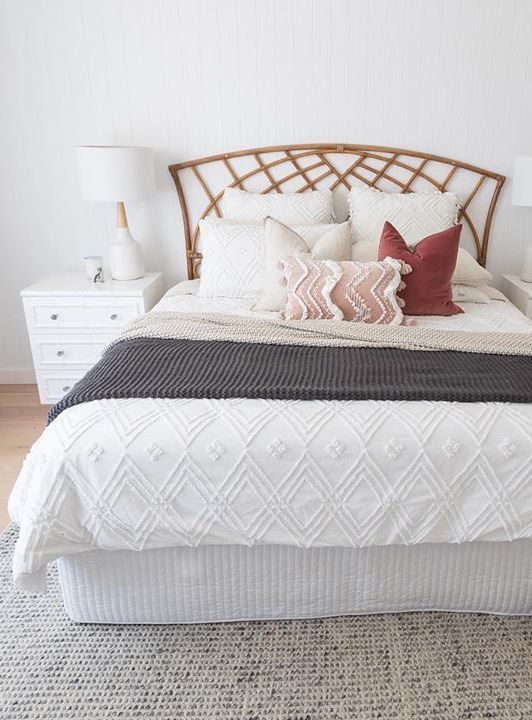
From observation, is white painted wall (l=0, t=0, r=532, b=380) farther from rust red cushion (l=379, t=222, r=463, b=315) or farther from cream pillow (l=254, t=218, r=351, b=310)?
rust red cushion (l=379, t=222, r=463, b=315)

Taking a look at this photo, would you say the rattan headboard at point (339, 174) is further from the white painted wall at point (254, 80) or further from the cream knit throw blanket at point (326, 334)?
the cream knit throw blanket at point (326, 334)

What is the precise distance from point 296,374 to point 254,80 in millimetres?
1890

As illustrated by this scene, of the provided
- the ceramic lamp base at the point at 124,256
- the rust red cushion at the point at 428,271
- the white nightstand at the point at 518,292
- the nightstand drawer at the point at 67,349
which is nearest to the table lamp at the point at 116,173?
the ceramic lamp base at the point at 124,256

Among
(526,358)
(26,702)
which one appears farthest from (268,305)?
(26,702)

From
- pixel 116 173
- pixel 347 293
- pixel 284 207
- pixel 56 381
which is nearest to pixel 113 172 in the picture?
pixel 116 173

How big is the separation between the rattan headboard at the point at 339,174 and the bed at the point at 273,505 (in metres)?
1.71

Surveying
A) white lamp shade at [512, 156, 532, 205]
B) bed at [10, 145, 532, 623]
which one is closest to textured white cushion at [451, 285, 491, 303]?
white lamp shade at [512, 156, 532, 205]

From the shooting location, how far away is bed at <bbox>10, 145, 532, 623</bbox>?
4.77ft

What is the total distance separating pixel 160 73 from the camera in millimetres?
2934

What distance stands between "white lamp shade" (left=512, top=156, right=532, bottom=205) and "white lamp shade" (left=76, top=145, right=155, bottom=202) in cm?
182

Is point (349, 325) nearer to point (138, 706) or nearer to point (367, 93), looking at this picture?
point (138, 706)

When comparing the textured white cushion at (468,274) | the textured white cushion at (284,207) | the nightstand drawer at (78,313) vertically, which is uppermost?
the textured white cushion at (284,207)

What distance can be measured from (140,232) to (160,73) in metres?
0.81

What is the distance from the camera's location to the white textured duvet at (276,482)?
145 centimetres
